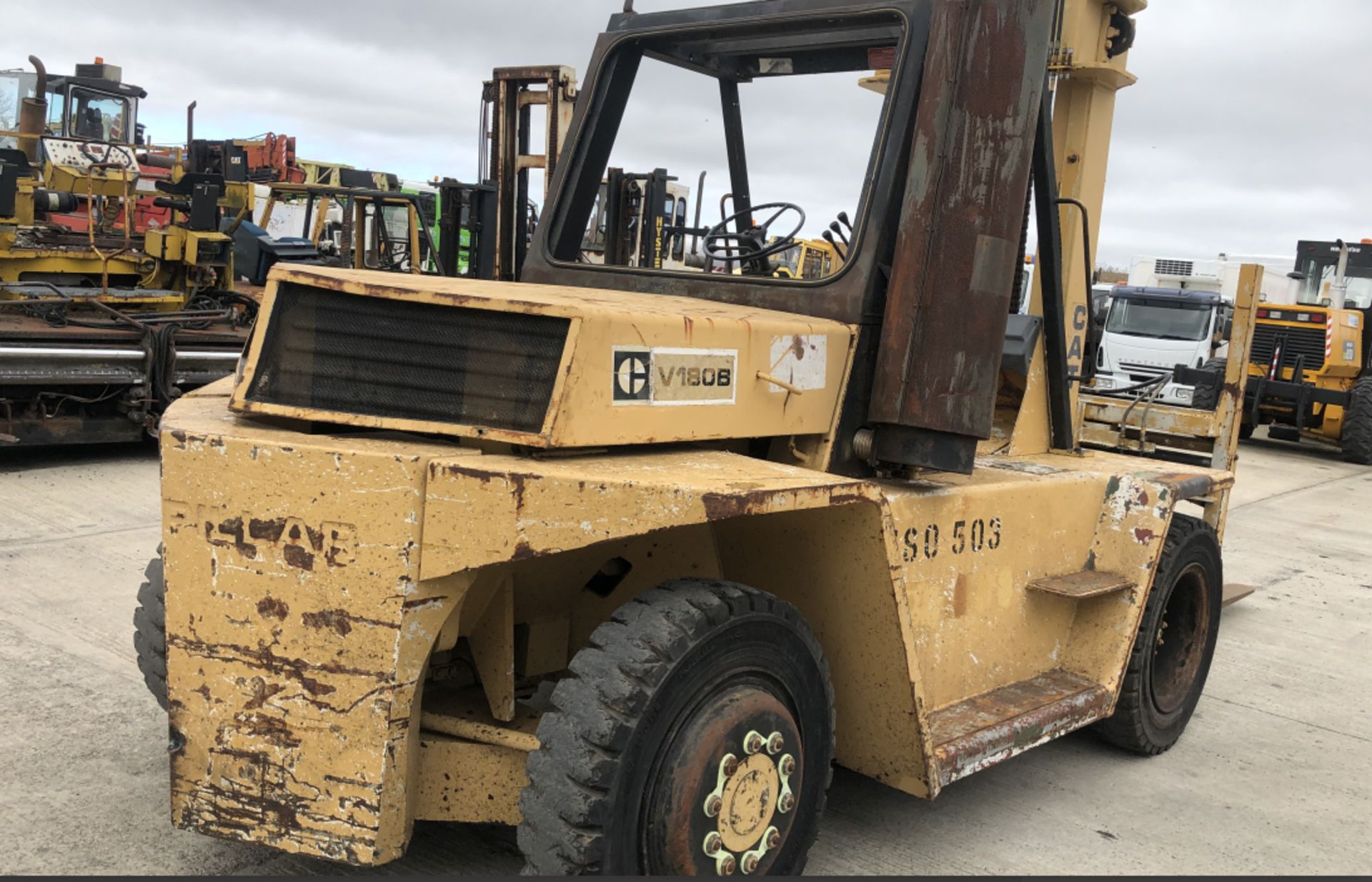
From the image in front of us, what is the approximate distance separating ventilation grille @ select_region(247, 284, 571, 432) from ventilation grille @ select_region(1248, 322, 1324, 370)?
16484 millimetres

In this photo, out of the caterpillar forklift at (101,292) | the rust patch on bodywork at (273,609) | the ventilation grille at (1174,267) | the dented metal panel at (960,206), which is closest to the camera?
the rust patch on bodywork at (273,609)

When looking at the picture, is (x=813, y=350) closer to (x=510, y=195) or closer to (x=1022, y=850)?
(x=1022, y=850)

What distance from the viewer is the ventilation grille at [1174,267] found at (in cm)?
2812

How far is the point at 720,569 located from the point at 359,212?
9.96m

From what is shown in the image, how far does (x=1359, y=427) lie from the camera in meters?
16.3

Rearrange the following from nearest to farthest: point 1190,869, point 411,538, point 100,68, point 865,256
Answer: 1. point 411,538
2. point 865,256
3. point 1190,869
4. point 100,68

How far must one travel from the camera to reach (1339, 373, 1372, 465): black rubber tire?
1631 centimetres

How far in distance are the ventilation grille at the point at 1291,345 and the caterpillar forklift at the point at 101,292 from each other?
1338cm

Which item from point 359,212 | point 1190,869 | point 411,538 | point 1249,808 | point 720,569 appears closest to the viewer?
point 411,538

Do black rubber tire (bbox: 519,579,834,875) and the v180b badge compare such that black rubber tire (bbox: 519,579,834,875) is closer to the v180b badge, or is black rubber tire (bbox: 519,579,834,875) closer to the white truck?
the v180b badge

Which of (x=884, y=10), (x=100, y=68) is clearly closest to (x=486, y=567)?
(x=884, y=10)

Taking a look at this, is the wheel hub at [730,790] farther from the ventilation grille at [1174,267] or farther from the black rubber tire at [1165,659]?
the ventilation grille at [1174,267]

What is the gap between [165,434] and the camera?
114 inches

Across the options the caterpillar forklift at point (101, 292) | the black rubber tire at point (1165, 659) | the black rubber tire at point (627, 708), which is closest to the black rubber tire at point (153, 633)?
the black rubber tire at point (627, 708)
